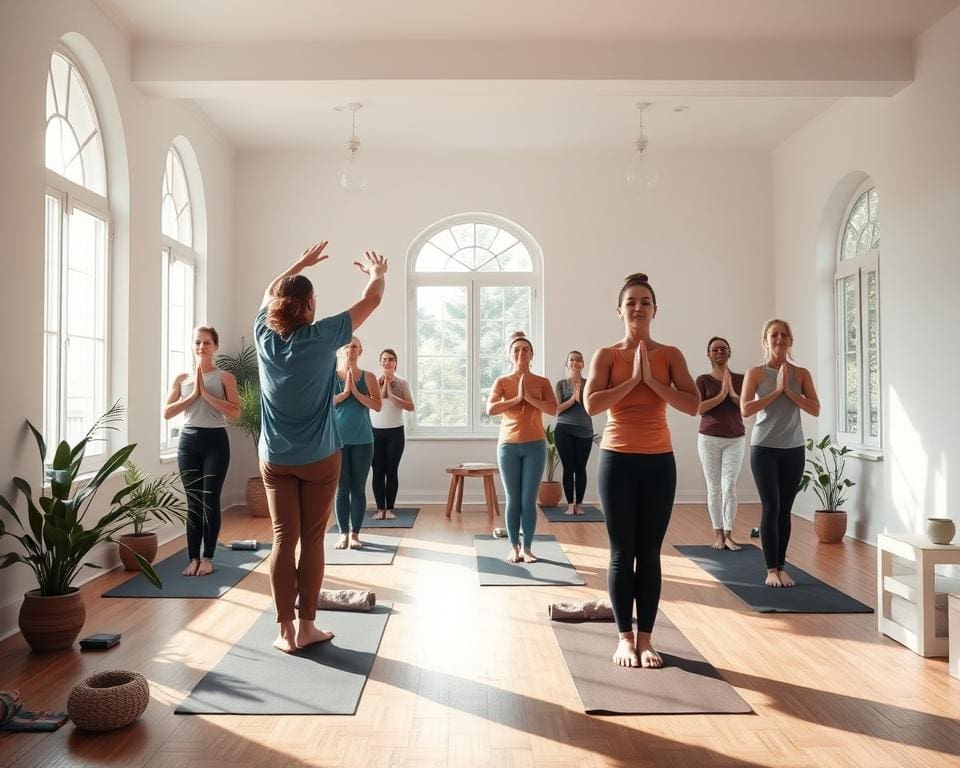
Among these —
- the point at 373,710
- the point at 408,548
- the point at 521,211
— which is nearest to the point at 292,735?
the point at 373,710

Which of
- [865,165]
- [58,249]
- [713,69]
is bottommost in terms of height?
[58,249]

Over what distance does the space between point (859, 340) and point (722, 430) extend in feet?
5.69

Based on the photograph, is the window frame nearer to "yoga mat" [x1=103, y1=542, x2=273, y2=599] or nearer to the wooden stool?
the wooden stool

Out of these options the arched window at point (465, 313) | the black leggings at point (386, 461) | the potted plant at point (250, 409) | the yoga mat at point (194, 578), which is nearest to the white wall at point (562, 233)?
the arched window at point (465, 313)

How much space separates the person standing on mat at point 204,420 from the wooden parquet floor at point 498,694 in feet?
1.83

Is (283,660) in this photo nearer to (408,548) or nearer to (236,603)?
(236,603)

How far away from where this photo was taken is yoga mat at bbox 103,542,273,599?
4.33 meters

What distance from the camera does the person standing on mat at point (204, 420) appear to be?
462cm

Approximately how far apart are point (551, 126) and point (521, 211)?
1001 mm

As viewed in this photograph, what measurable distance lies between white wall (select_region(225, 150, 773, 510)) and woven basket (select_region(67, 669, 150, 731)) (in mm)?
5314

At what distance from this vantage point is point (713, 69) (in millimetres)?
5211

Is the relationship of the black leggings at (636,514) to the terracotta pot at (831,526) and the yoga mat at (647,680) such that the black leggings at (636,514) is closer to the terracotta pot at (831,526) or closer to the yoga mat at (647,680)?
the yoga mat at (647,680)

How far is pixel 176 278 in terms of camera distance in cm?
666

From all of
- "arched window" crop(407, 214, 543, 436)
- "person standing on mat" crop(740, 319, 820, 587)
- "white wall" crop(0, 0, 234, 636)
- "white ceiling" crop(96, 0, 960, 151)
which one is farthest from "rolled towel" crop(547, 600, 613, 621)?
"arched window" crop(407, 214, 543, 436)
